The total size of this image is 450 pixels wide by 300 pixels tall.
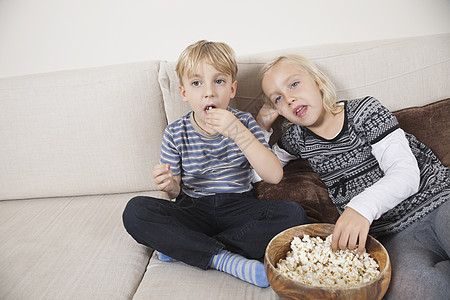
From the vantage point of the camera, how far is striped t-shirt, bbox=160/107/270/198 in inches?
56.0

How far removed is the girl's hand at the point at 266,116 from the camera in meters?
1.49

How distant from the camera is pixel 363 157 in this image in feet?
4.34

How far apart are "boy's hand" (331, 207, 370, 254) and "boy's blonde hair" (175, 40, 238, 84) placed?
2.04 feet

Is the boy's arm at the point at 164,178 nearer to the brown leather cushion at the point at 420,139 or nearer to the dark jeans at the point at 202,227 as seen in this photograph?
the dark jeans at the point at 202,227

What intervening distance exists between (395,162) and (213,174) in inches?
24.3

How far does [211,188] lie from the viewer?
4.68 ft

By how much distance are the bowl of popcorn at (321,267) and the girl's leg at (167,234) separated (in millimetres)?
242

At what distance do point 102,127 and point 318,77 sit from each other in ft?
2.94

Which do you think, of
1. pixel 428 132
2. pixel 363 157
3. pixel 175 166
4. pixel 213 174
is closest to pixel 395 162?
pixel 363 157

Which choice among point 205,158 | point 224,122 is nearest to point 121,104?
point 205,158

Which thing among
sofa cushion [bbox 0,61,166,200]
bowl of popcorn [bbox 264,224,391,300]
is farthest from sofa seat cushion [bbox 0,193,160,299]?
bowl of popcorn [bbox 264,224,391,300]

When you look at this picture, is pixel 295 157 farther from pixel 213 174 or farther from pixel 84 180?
pixel 84 180

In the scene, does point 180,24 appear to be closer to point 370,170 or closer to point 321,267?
point 370,170

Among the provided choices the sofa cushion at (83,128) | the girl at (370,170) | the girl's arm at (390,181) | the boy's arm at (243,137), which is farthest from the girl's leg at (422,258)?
the sofa cushion at (83,128)
